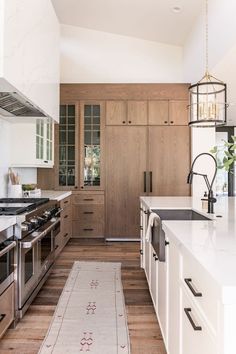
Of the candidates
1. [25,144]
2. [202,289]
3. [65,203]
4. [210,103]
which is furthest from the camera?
[65,203]

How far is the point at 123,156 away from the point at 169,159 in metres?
0.77

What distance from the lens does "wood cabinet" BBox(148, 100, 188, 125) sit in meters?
5.46

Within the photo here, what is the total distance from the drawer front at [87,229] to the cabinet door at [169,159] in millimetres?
1068

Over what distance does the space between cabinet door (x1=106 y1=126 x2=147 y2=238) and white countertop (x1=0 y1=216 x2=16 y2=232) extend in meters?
3.24

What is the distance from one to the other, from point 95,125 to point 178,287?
4.25 meters

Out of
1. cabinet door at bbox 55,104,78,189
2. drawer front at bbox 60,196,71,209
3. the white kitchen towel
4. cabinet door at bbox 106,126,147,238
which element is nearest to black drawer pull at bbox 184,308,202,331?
the white kitchen towel

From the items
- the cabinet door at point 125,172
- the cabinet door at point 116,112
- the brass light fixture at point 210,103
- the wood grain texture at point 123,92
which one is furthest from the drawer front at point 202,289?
the wood grain texture at point 123,92

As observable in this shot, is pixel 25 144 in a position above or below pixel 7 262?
above

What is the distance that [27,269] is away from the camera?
8.48 feet

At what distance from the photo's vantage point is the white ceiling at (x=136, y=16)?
182 inches

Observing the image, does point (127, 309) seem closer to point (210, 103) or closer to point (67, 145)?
point (210, 103)

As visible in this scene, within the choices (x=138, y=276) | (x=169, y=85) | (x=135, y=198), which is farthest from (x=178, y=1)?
(x=138, y=276)

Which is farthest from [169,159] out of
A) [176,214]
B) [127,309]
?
[127,309]

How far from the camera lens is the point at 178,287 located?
1.58m
